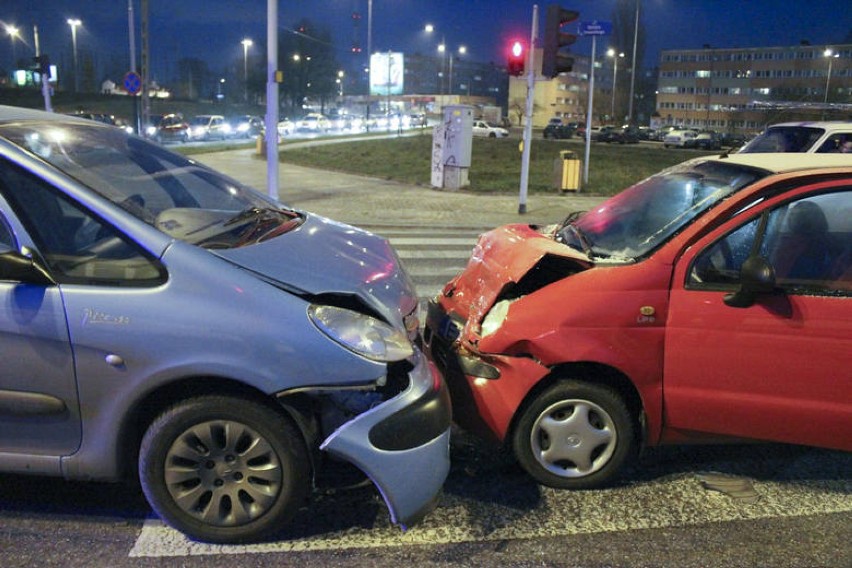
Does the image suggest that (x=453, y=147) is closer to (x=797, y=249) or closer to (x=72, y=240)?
(x=797, y=249)

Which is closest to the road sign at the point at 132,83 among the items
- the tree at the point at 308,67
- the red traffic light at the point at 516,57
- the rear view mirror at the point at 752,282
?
the red traffic light at the point at 516,57

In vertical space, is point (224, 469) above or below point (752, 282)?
below

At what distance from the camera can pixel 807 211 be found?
3.69 m

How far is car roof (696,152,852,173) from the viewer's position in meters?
3.67

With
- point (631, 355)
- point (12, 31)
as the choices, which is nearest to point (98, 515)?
point (631, 355)

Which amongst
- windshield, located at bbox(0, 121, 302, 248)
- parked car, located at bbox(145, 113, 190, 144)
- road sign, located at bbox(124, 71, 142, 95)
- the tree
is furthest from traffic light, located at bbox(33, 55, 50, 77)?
the tree

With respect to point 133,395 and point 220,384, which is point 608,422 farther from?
point 133,395

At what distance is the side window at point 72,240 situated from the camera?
2.94 m

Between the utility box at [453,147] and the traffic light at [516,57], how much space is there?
379cm

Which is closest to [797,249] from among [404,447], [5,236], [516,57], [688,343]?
[688,343]

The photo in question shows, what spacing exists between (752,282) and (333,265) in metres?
1.94

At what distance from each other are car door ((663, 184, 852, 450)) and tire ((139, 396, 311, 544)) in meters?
1.86

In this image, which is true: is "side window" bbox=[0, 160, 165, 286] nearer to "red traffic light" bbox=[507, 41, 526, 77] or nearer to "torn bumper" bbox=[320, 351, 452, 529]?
"torn bumper" bbox=[320, 351, 452, 529]

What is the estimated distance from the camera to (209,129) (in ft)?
154
